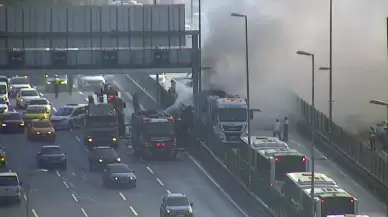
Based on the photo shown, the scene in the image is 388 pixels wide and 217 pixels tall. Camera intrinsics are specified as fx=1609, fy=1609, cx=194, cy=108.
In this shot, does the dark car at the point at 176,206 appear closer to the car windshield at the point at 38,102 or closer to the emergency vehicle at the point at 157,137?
the emergency vehicle at the point at 157,137

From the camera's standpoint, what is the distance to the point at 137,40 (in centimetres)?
8062

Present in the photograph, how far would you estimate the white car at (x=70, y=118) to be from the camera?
270 feet

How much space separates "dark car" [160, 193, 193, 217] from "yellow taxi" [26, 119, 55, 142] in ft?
61.1

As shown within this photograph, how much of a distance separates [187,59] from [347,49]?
41.7 ft

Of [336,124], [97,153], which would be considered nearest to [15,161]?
[97,153]

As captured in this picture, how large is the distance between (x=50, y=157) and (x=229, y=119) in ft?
32.8

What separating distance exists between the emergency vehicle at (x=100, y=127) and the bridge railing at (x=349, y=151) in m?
9.24

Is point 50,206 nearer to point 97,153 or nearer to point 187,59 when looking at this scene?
point 97,153

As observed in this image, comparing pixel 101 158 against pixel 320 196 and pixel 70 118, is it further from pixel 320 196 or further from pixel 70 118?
pixel 320 196

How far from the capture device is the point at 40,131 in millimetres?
78125

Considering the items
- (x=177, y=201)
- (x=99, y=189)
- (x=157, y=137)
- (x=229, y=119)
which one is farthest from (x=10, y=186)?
(x=229, y=119)

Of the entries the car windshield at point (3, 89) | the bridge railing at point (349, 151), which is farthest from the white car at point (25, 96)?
the bridge railing at point (349, 151)

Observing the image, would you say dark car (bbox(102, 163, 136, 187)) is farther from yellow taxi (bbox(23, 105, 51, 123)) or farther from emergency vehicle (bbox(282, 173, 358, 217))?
yellow taxi (bbox(23, 105, 51, 123))

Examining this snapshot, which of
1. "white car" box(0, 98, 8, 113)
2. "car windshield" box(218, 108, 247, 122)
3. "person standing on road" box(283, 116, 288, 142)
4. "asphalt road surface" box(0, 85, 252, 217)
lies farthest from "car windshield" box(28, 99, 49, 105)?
"person standing on road" box(283, 116, 288, 142)
